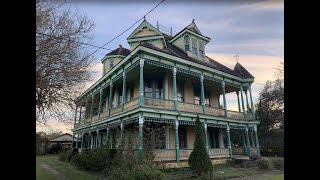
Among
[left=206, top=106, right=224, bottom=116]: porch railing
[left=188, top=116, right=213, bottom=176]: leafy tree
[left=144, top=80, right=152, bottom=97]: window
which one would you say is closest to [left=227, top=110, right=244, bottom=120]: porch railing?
[left=206, top=106, right=224, bottom=116]: porch railing

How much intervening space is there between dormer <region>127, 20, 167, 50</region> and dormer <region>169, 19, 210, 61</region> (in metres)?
1.84

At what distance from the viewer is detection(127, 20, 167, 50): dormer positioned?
19938 millimetres

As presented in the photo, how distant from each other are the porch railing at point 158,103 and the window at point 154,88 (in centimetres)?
177

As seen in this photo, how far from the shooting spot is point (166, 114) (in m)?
15.8

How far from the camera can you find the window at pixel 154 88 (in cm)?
1825

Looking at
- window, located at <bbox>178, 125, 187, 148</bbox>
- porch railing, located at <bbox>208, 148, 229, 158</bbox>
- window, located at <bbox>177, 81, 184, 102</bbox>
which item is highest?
window, located at <bbox>177, 81, 184, 102</bbox>

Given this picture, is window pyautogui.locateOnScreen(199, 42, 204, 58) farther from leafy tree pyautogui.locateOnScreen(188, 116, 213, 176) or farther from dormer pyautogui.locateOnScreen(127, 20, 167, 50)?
leafy tree pyautogui.locateOnScreen(188, 116, 213, 176)

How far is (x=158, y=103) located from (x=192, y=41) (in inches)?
295

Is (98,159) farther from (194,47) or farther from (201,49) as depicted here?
(201,49)

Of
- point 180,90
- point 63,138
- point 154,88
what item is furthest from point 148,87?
point 63,138
